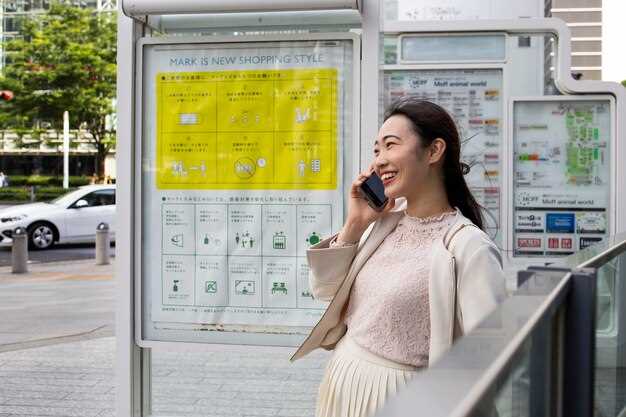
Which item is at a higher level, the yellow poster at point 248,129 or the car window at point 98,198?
the yellow poster at point 248,129

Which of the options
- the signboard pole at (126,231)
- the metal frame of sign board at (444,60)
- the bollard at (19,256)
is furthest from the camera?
the bollard at (19,256)

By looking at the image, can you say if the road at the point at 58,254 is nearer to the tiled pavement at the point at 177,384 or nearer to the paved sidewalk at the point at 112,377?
the paved sidewalk at the point at 112,377

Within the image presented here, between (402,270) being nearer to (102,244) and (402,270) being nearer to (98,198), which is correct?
(102,244)

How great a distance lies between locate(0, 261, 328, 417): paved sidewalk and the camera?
5.68m

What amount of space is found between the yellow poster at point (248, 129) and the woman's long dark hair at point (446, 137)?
123 centimetres

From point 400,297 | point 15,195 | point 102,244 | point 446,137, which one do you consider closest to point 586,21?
point 102,244

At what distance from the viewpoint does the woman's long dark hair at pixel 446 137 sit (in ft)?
7.72

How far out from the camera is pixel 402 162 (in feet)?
7.66

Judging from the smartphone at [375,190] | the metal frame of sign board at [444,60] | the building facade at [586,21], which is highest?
the building facade at [586,21]

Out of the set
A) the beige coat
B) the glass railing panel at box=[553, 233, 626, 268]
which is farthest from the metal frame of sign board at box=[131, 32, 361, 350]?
the beige coat

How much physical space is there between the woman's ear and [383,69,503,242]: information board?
11.8ft

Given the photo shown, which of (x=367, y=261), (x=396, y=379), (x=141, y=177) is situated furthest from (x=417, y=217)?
(x=141, y=177)

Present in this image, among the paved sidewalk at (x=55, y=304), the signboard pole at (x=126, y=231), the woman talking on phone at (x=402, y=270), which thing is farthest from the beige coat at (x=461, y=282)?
the paved sidewalk at (x=55, y=304)

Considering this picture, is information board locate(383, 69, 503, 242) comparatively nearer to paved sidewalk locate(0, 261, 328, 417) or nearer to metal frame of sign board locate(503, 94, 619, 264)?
metal frame of sign board locate(503, 94, 619, 264)
